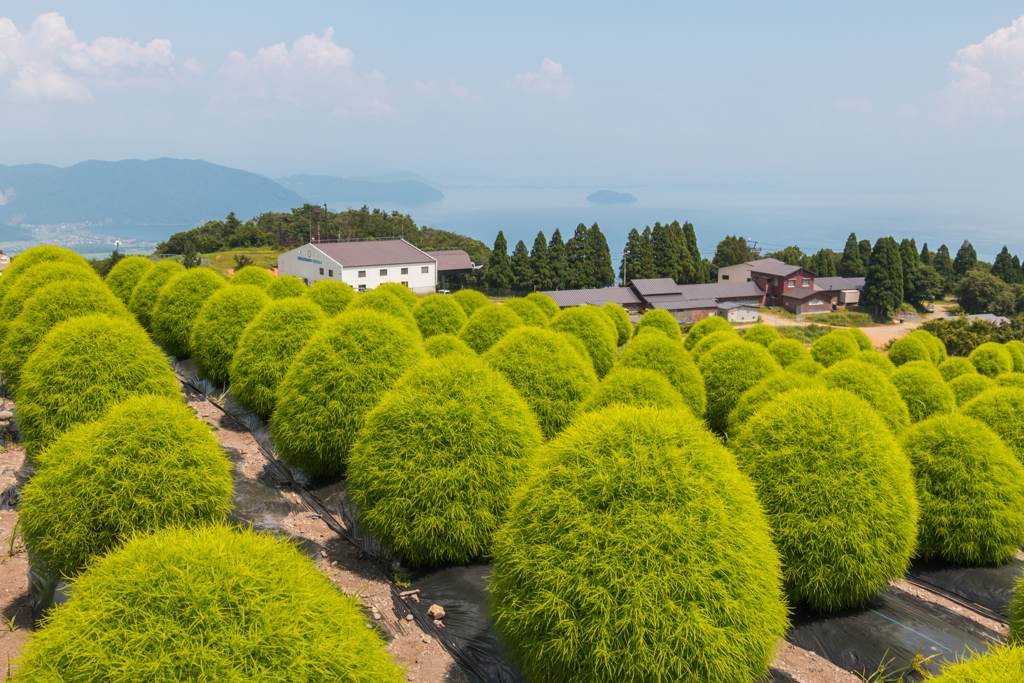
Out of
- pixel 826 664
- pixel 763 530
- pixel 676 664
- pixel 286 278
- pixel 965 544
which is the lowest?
pixel 826 664

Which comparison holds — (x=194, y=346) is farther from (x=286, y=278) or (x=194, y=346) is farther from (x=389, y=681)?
(x=389, y=681)

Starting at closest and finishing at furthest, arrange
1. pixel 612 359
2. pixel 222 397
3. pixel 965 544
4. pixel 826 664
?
pixel 826 664, pixel 965 544, pixel 222 397, pixel 612 359

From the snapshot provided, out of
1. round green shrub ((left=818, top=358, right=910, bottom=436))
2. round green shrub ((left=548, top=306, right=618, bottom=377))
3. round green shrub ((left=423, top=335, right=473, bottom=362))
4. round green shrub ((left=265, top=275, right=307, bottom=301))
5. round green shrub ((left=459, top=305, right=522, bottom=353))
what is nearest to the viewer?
round green shrub ((left=423, top=335, right=473, bottom=362))

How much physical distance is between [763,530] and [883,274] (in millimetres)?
67303

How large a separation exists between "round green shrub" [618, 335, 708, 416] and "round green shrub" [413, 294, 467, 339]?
6553mm

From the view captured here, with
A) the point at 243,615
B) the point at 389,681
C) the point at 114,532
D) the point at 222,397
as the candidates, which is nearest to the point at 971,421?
the point at 389,681

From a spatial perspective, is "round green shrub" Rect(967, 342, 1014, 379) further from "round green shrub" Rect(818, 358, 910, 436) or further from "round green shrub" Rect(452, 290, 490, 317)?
"round green shrub" Rect(452, 290, 490, 317)

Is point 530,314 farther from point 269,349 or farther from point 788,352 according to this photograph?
point 269,349

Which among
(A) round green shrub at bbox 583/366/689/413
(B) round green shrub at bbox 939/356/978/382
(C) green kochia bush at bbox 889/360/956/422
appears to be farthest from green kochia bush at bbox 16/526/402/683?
(B) round green shrub at bbox 939/356/978/382

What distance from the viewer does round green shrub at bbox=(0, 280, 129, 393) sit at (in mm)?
15648

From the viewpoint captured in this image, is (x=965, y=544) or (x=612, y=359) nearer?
(x=965, y=544)

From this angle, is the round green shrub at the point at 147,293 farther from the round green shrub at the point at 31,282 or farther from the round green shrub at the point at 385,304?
the round green shrub at the point at 385,304

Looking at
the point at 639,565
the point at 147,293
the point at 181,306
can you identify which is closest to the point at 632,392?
the point at 639,565

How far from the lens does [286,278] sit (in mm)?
23891
